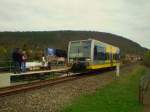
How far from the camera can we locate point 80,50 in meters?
29.0

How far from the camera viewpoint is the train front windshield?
2842 cm

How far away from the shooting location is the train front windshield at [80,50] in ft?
93.2

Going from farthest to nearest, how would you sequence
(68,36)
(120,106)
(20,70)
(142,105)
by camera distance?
(68,36), (20,70), (142,105), (120,106)

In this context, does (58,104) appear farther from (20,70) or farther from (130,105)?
(20,70)

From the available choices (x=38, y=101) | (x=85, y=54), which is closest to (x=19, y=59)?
(x=85, y=54)

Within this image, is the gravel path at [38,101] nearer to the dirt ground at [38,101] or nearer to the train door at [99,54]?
the dirt ground at [38,101]

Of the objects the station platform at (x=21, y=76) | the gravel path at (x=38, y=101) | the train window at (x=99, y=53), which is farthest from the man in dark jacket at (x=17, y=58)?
the train window at (x=99, y=53)

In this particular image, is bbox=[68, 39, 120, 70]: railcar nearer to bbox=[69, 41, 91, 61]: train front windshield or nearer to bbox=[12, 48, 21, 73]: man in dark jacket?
bbox=[69, 41, 91, 61]: train front windshield

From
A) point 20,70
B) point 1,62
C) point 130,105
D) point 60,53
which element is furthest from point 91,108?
point 60,53

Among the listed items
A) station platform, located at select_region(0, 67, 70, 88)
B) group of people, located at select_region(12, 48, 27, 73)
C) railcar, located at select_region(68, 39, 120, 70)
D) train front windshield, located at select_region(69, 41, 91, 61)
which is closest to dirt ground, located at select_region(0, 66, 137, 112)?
station platform, located at select_region(0, 67, 70, 88)

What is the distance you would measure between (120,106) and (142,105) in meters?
1.43

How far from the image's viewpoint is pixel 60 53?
49.4 m

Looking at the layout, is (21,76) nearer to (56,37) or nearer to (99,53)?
(99,53)

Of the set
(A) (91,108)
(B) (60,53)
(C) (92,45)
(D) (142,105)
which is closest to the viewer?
(A) (91,108)
